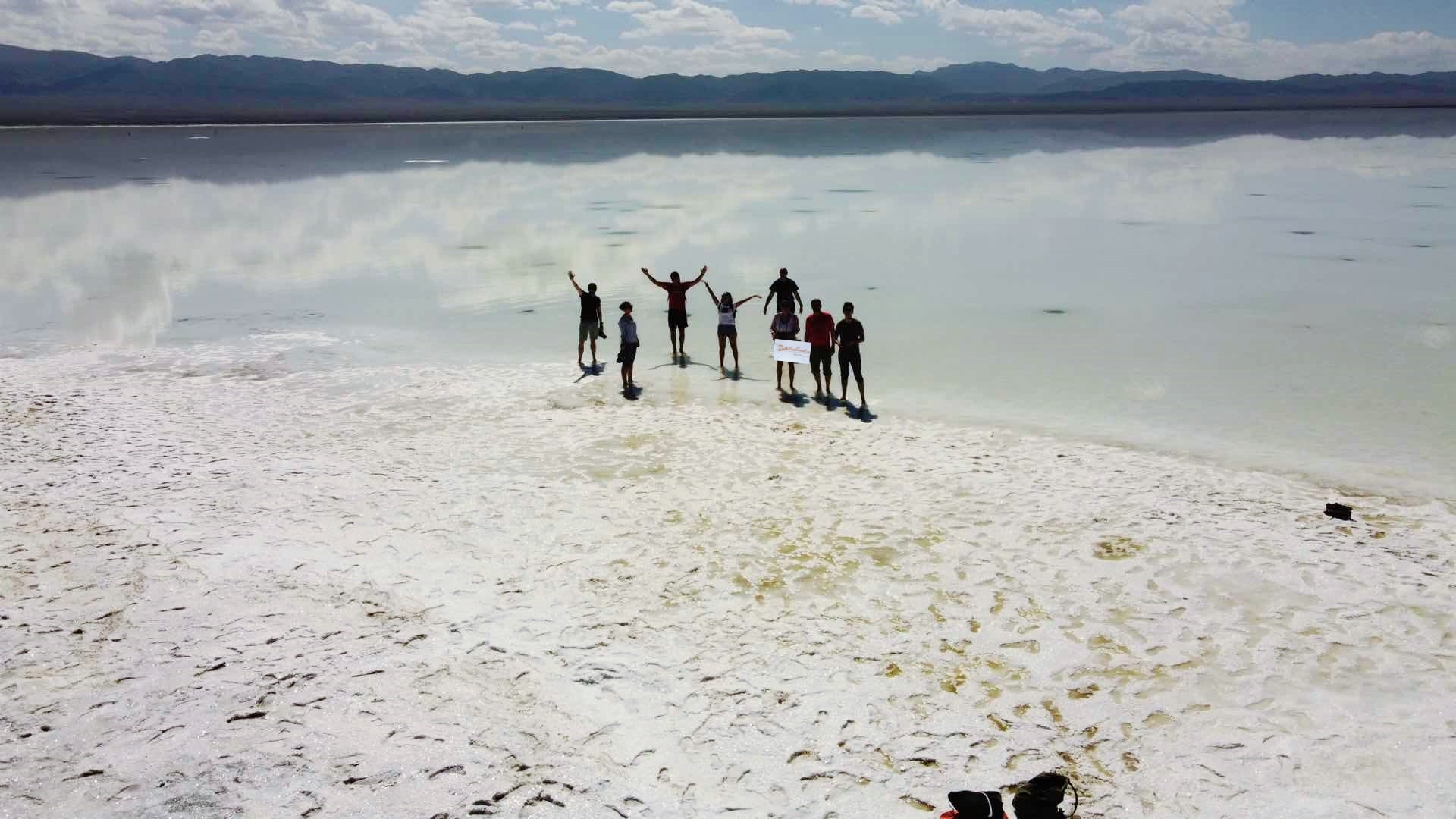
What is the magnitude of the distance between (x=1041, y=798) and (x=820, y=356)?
29.1ft

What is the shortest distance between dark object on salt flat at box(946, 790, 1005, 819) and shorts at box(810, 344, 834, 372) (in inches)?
347

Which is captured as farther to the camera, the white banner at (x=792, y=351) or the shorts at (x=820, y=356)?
the shorts at (x=820, y=356)

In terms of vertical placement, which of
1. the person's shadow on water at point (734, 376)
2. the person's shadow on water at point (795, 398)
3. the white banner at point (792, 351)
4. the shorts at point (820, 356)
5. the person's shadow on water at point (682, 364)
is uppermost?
the white banner at point (792, 351)

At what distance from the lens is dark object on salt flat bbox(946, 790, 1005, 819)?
5250 millimetres

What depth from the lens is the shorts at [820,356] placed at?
13789 millimetres

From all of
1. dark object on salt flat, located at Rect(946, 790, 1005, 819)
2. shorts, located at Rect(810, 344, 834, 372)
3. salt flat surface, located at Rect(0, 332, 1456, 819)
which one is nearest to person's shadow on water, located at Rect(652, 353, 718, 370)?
shorts, located at Rect(810, 344, 834, 372)

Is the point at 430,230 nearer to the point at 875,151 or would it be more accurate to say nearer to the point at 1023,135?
the point at 875,151

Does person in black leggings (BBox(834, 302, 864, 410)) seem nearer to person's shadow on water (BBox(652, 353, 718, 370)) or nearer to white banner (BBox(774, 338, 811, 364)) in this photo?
white banner (BBox(774, 338, 811, 364))

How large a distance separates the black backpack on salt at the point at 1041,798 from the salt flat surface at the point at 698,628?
0.44m

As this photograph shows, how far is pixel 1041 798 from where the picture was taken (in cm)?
547

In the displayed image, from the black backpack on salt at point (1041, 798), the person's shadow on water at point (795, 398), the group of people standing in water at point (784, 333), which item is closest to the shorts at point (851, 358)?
the group of people standing in water at point (784, 333)

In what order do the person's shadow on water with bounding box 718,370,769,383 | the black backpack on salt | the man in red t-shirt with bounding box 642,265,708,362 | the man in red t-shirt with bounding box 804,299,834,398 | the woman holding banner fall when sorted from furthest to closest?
the man in red t-shirt with bounding box 642,265,708,362 < the person's shadow on water with bounding box 718,370,769,383 < the woman holding banner < the man in red t-shirt with bounding box 804,299,834,398 < the black backpack on salt

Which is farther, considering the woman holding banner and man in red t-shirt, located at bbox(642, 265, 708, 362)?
man in red t-shirt, located at bbox(642, 265, 708, 362)

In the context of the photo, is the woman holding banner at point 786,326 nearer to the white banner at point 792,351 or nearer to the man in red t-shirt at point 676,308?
the white banner at point 792,351
